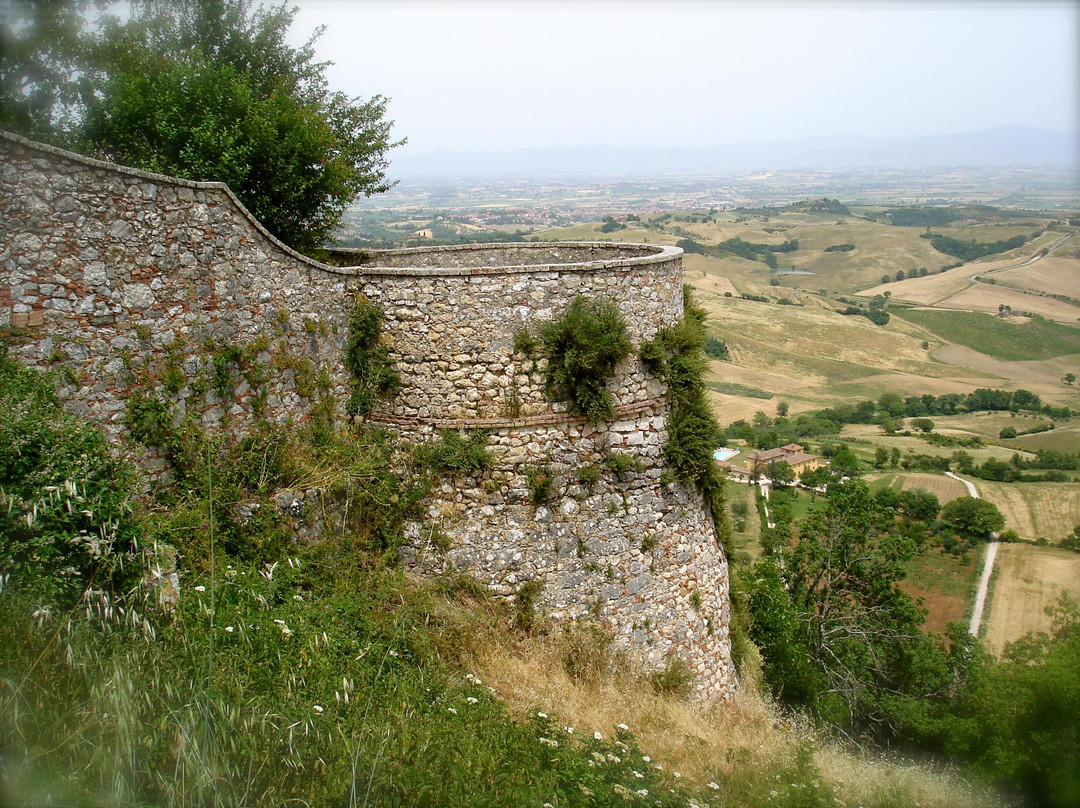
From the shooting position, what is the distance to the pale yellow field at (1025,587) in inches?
1200

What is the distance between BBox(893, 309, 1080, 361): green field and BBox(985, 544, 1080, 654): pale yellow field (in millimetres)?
46810

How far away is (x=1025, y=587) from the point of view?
35.0m

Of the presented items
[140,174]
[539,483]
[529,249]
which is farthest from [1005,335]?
[140,174]

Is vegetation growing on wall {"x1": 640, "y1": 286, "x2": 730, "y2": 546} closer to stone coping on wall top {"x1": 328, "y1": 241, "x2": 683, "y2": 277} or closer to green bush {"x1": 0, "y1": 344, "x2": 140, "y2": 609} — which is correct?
stone coping on wall top {"x1": 328, "y1": 241, "x2": 683, "y2": 277}

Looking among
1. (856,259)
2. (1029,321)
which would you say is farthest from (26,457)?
(856,259)

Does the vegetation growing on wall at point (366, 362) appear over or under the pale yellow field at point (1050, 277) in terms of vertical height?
over

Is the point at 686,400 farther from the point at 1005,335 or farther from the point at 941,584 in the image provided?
the point at 1005,335

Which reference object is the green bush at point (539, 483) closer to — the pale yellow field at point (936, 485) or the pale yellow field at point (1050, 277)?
the pale yellow field at point (936, 485)

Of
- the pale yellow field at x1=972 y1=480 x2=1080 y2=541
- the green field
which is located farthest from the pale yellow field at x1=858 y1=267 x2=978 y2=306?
the pale yellow field at x1=972 y1=480 x2=1080 y2=541

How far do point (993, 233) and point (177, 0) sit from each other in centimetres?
13868

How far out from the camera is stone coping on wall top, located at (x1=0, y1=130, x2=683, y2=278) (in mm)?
5918

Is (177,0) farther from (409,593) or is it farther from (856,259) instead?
(856,259)

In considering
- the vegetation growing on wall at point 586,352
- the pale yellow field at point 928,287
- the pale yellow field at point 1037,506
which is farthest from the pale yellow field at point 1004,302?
the vegetation growing on wall at point 586,352

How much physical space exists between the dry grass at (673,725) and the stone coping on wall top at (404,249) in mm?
3968
